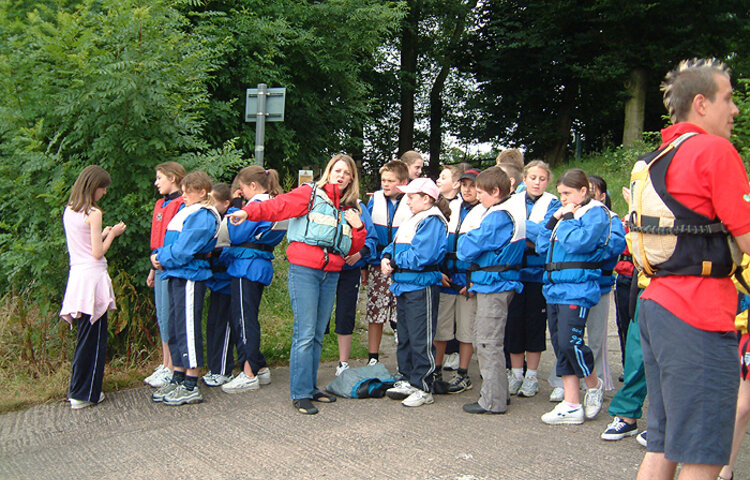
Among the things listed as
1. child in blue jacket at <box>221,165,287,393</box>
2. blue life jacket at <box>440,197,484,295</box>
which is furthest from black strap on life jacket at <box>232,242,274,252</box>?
blue life jacket at <box>440,197,484,295</box>

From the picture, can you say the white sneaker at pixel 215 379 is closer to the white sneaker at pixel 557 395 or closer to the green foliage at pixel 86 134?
the green foliage at pixel 86 134

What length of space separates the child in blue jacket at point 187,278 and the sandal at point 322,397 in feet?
3.08

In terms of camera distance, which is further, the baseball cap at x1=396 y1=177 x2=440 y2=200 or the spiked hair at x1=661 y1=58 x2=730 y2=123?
the baseball cap at x1=396 y1=177 x2=440 y2=200

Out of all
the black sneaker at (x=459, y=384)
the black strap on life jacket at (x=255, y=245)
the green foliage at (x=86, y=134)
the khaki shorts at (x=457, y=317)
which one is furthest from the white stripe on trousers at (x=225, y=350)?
the black sneaker at (x=459, y=384)

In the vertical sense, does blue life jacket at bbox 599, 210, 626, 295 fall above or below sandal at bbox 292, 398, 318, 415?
above

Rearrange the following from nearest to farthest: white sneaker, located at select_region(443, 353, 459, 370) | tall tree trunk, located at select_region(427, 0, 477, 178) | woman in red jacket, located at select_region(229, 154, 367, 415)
→ woman in red jacket, located at select_region(229, 154, 367, 415), white sneaker, located at select_region(443, 353, 459, 370), tall tree trunk, located at select_region(427, 0, 477, 178)

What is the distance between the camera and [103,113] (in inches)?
243

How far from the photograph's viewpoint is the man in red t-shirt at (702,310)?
2803mm

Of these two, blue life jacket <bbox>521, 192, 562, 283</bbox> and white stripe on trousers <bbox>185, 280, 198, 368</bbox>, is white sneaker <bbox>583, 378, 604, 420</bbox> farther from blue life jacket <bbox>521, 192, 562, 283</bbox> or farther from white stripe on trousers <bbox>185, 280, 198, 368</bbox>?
white stripe on trousers <bbox>185, 280, 198, 368</bbox>

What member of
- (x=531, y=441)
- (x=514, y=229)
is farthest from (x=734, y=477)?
(x=514, y=229)

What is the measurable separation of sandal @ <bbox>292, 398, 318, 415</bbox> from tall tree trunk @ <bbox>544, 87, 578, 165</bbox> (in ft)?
61.2

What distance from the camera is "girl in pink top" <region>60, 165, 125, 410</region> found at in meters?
5.58

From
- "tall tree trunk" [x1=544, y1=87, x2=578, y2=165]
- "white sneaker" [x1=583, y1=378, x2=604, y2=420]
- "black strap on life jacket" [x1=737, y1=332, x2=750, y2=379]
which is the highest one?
"tall tree trunk" [x1=544, y1=87, x2=578, y2=165]

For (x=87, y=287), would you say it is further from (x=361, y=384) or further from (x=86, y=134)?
(x=361, y=384)
